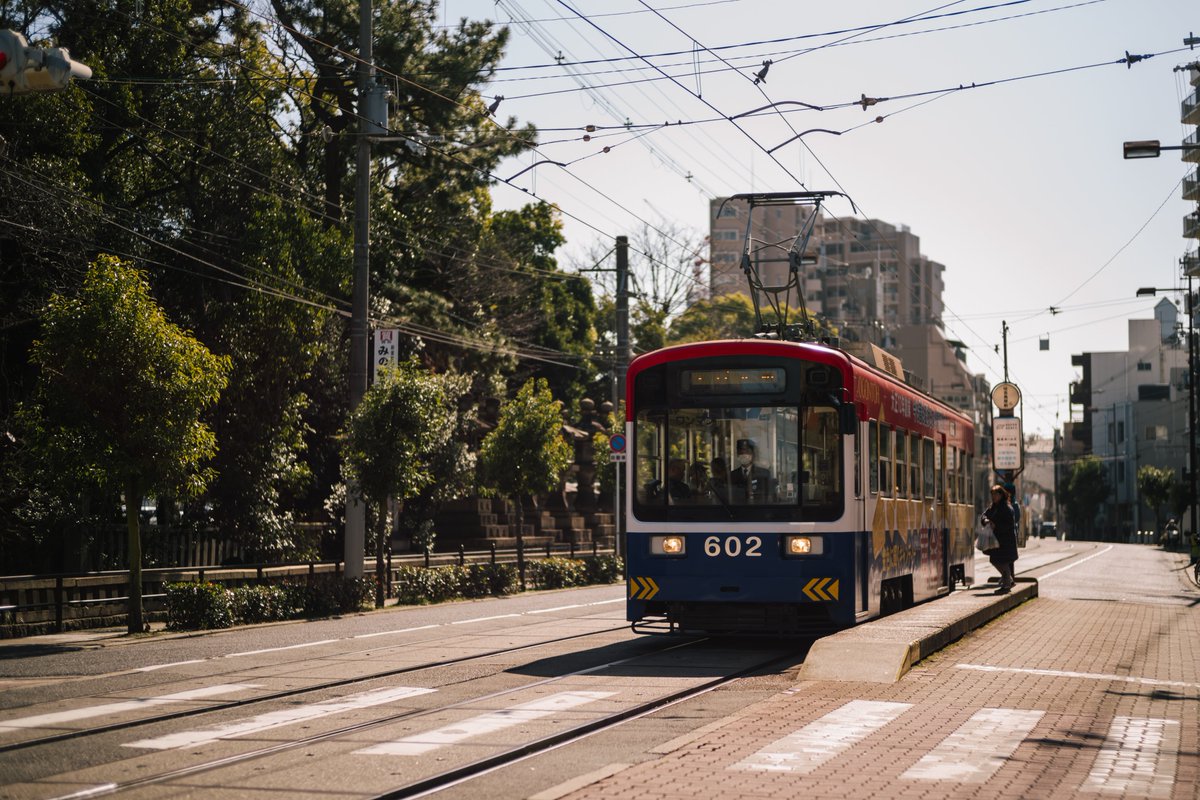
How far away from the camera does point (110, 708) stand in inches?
452

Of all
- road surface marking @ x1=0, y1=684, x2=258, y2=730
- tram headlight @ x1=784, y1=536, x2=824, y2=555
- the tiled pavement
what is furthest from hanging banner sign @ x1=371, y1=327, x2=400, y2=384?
road surface marking @ x1=0, y1=684, x2=258, y2=730

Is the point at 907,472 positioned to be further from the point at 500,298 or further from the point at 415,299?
the point at 500,298

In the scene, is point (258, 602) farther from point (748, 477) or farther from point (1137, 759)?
point (1137, 759)

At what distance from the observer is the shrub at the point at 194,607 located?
21656mm

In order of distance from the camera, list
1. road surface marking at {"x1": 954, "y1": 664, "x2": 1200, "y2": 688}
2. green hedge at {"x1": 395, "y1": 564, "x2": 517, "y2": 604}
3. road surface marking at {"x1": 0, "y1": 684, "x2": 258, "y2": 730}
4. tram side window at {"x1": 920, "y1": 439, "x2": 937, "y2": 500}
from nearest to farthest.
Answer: road surface marking at {"x1": 0, "y1": 684, "x2": 258, "y2": 730} → road surface marking at {"x1": 954, "y1": 664, "x2": 1200, "y2": 688} → tram side window at {"x1": 920, "y1": 439, "x2": 937, "y2": 500} → green hedge at {"x1": 395, "y1": 564, "x2": 517, "y2": 604}

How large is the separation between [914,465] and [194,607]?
36.0 ft

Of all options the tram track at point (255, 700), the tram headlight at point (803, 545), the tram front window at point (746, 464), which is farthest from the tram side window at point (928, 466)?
the tram track at point (255, 700)

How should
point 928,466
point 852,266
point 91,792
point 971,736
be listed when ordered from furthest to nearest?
point 852,266, point 928,466, point 971,736, point 91,792

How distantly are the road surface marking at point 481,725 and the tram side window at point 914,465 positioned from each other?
368 inches

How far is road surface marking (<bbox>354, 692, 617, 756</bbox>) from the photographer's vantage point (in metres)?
9.41

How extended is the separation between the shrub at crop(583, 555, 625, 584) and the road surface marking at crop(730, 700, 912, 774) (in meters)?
27.7

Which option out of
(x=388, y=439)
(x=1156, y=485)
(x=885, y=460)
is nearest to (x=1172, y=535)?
(x=1156, y=485)

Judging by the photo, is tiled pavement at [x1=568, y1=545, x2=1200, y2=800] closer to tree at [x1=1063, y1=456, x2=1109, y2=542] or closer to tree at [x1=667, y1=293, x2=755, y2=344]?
tree at [x1=667, y1=293, x2=755, y2=344]

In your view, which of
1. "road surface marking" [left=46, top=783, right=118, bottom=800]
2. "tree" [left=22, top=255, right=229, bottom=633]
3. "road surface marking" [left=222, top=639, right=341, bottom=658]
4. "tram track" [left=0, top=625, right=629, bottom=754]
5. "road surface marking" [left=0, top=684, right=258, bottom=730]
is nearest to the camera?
"road surface marking" [left=46, top=783, right=118, bottom=800]
